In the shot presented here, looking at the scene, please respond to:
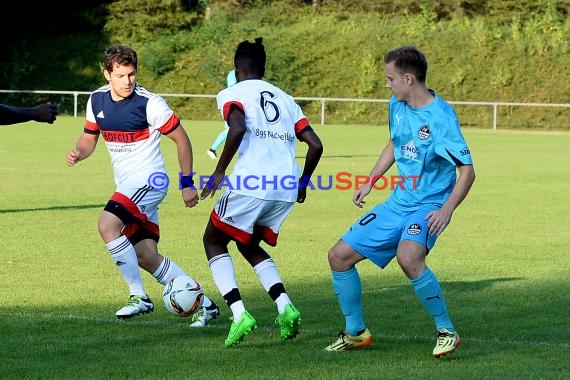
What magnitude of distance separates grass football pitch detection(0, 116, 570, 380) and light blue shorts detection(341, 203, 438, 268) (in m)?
0.59

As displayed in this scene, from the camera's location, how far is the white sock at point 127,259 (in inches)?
309

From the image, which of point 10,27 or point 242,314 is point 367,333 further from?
point 10,27

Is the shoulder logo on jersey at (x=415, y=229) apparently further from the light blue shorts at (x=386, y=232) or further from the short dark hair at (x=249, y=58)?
the short dark hair at (x=249, y=58)

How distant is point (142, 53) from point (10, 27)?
24.8 ft

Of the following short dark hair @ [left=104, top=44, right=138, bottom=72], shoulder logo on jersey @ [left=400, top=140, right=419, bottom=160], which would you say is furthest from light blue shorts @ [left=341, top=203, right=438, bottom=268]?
short dark hair @ [left=104, top=44, right=138, bottom=72]

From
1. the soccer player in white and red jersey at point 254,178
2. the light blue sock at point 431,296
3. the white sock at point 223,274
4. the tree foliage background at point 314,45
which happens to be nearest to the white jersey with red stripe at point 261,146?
the soccer player in white and red jersey at point 254,178

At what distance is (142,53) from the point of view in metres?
49.2

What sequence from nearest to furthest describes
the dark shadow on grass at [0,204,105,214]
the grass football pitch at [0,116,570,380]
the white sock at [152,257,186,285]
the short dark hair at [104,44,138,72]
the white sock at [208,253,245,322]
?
1. the grass football pitch at [0,116,570,380]
2. the white sock at [208,253,245,322]
3. the short dark hair at [104,44,138,72]
4. the white sock at [152,257,186,285]
5. the dark shadow on grass at [0,204,105,214]

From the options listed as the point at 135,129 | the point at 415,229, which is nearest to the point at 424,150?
the point at 415,229

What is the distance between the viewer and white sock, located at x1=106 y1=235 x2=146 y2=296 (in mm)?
7852

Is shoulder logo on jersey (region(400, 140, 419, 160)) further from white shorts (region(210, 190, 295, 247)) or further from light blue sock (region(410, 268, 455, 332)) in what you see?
white shorts (region(210, 190, 295, 247))

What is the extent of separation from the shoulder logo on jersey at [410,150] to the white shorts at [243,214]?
36.2 inches

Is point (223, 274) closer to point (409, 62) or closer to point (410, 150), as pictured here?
point (410, 150)

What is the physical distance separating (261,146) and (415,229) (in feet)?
3.66
